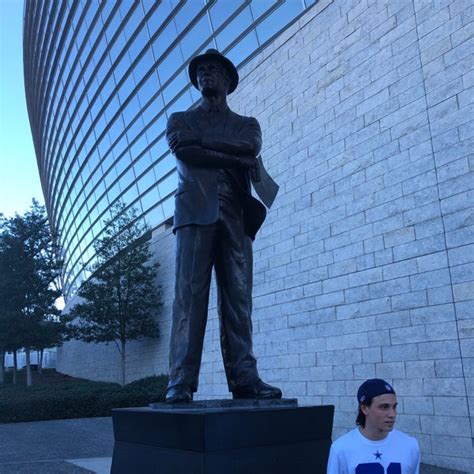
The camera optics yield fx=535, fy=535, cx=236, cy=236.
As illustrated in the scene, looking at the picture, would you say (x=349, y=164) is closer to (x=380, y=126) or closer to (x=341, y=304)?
(x=380, y=126)

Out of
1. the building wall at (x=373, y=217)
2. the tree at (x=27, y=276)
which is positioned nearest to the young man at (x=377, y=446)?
the building wall at (x=373, y=217)

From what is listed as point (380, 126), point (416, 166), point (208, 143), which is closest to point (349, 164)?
point (380, 126)

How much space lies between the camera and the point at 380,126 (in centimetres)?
950

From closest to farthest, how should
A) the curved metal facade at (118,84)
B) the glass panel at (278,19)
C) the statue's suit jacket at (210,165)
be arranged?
the statue's suit jacket at (210,165) → the glass panel at (278,19) → the curved metal facade at (118,84)

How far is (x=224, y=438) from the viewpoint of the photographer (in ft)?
10.2

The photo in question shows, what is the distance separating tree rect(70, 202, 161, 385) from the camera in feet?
72.8

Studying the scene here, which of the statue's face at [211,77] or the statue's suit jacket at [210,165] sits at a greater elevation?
the statue's face at [211,77]

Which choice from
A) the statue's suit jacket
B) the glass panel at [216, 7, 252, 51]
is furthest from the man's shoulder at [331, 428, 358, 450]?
the glass panel at [216, 7, 252, 51]

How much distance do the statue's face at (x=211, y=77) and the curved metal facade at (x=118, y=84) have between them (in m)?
9.07

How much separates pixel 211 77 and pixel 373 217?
228 inches

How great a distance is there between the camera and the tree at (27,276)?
1077 inches

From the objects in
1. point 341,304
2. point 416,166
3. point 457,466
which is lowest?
point 457,466

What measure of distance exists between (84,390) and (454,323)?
42.4 ft

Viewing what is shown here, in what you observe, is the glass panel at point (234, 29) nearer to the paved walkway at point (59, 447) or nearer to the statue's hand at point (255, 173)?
the paved walkway at point (59, 447)
